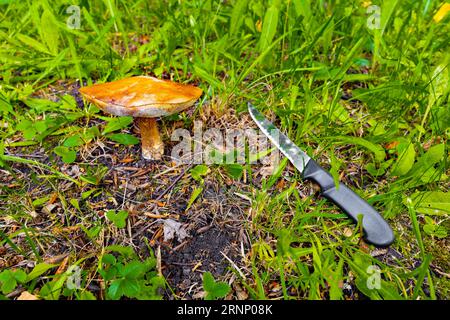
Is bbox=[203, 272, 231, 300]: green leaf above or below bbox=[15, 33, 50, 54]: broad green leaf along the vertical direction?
below

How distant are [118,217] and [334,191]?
111 centimetres

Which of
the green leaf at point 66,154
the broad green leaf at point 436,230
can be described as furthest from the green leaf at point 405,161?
the green leaf at point 66,154

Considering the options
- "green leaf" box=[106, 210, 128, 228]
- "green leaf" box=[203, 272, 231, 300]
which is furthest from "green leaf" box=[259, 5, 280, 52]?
"green leaf" box=[203, 272, 231, 300]

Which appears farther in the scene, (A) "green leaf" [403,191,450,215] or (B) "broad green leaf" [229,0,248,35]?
(B) "broad green leaf" [229,0,248,35]

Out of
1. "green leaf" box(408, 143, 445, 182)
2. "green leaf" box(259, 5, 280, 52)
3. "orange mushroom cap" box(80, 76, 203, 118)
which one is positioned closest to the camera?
"orange mushroom cap" box(80, 76, 203, 118)

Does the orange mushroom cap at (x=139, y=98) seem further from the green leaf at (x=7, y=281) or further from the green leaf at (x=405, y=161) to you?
the green leaf at (x=405, y=161)

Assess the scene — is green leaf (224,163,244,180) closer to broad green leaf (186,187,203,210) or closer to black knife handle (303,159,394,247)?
broad green leaf (186,187,203,210)

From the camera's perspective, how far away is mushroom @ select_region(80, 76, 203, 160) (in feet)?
5.31

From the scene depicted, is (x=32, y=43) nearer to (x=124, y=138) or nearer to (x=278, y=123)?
(x=124, y=138)

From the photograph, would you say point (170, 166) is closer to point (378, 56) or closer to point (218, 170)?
point (218, 170)

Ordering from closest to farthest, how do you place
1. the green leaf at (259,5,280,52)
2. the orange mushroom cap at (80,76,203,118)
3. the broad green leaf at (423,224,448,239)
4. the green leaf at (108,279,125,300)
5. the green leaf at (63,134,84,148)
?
the green leaf at (108,279,125,300)
the orange mushroom cap at (80,76,203,118)
the broad green leaf at (423,224,448,239)
the green leaf at (63,134,84,148)
the green leaf at (259,5,280,52)

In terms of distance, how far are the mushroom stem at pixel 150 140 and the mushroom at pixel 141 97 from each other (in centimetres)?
20
